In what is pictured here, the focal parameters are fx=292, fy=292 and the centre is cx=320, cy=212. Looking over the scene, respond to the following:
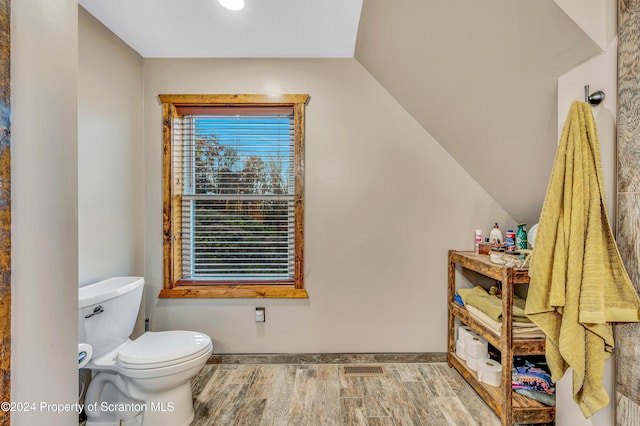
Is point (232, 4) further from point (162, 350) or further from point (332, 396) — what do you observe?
point (332, 396)

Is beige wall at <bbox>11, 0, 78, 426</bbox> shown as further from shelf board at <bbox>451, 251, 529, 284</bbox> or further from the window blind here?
shelf board at <bbox>451, 251, 529, 284</bbox>

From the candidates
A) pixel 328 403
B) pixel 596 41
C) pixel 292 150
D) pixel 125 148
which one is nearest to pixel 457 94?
pixel 596 41

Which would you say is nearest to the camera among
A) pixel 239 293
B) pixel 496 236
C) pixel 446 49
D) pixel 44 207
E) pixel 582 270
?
pixel 44 207

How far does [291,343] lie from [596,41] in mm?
2334

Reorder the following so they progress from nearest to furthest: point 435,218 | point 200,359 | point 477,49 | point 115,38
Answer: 1. point 477,49
2. point 200,359
3. point 115,38
4. point 435,218

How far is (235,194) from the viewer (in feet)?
7.43

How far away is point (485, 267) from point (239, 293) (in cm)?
167

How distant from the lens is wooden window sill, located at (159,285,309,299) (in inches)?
85.8

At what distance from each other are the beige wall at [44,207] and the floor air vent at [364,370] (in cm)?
162

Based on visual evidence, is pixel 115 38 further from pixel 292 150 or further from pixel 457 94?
pixel 457 94

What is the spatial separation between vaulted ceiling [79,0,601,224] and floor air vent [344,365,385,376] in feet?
4.39

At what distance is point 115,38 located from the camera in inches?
76.1

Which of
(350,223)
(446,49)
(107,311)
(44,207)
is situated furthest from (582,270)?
(107,311)

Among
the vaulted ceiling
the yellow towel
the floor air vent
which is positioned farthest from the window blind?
the yellow towel
